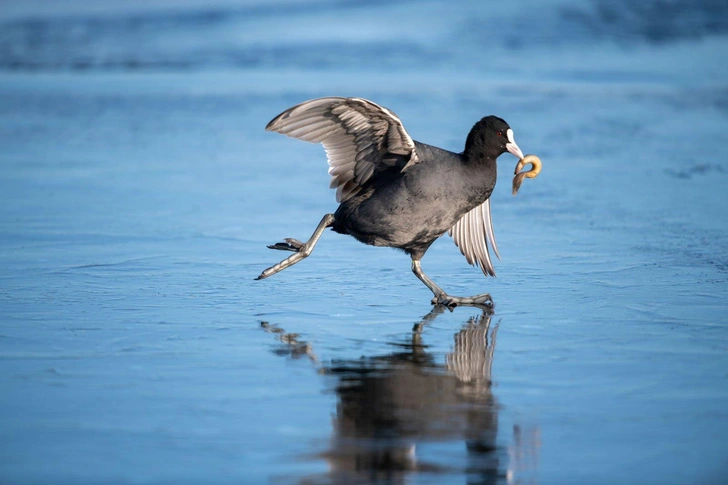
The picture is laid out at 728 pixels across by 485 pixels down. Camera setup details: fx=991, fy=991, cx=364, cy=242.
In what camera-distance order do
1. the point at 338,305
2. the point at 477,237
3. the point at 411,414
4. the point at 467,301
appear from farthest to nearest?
the point at 477,237, the point at 467,301, the point at 338,305, the point at 411,414

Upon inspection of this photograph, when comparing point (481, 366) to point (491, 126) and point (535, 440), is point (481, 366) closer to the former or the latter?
point (535, 440)

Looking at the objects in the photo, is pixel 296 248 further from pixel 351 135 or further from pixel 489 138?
pixel 489 138

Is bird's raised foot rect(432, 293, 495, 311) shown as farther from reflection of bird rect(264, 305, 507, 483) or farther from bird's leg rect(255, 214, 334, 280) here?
bird's leg rect(255, 214, 334, 280)

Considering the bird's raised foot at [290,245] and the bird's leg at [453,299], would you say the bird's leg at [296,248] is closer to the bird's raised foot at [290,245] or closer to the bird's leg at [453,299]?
the bird's raised foot at [290,245]

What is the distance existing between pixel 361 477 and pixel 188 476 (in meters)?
0.62

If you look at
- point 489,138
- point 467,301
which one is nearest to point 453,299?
point 467,301

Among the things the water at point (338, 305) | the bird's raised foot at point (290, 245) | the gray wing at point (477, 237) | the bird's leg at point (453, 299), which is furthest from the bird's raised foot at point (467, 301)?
the bird's raised foot at point (290, 245)

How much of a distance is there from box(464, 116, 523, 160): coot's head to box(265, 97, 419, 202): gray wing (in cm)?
40

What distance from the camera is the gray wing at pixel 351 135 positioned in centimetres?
589

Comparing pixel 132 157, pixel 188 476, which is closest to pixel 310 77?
pixel 132 157

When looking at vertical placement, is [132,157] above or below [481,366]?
above

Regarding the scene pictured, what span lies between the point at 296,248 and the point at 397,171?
0.91 m

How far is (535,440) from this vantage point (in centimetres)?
389

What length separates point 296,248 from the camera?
6.64 meters
